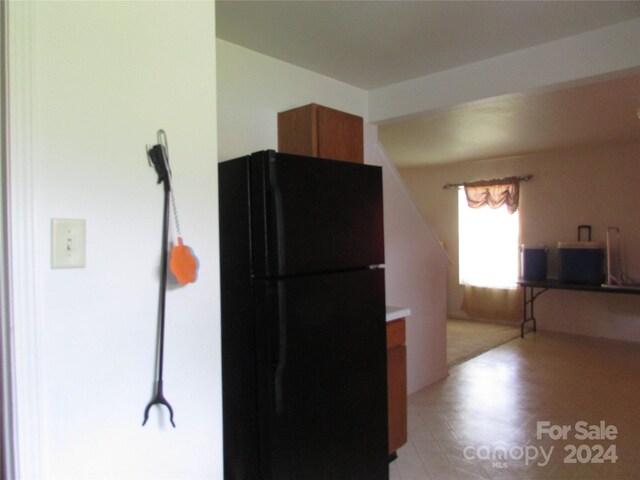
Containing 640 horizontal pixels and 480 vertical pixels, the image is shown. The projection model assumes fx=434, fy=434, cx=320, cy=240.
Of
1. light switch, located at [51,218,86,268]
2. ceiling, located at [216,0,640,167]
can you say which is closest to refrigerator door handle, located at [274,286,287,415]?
light switch, located at [51,218,86,268]

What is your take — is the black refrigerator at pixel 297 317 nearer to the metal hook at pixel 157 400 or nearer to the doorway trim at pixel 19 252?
the metal hook at pixel 157 400

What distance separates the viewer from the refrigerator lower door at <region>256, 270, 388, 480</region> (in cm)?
146

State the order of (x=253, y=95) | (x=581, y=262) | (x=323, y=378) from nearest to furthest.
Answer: (x=323, y=378) → (x=253, y=95) → (x=581, y=262)

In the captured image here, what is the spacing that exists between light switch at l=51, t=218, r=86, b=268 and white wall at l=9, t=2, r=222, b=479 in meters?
0.02

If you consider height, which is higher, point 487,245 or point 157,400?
point 487,245

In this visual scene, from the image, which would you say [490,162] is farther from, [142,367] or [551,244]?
[142,367]

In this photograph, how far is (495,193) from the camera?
5922mm

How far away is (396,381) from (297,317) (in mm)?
1039

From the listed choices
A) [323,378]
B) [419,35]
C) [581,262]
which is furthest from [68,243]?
[581,262]

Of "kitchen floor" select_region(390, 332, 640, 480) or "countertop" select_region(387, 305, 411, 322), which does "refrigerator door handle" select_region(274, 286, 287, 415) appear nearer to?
"countertop" select_region(387, 305, 411, 322)

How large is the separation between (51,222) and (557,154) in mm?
5799

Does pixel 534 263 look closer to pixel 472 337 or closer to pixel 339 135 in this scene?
pixel 472 337

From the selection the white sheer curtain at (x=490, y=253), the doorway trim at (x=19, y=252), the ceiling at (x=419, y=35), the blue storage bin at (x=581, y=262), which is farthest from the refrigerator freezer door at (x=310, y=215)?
the white sheer curtain at (x=490, y=253)

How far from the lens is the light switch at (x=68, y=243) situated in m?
0.97
